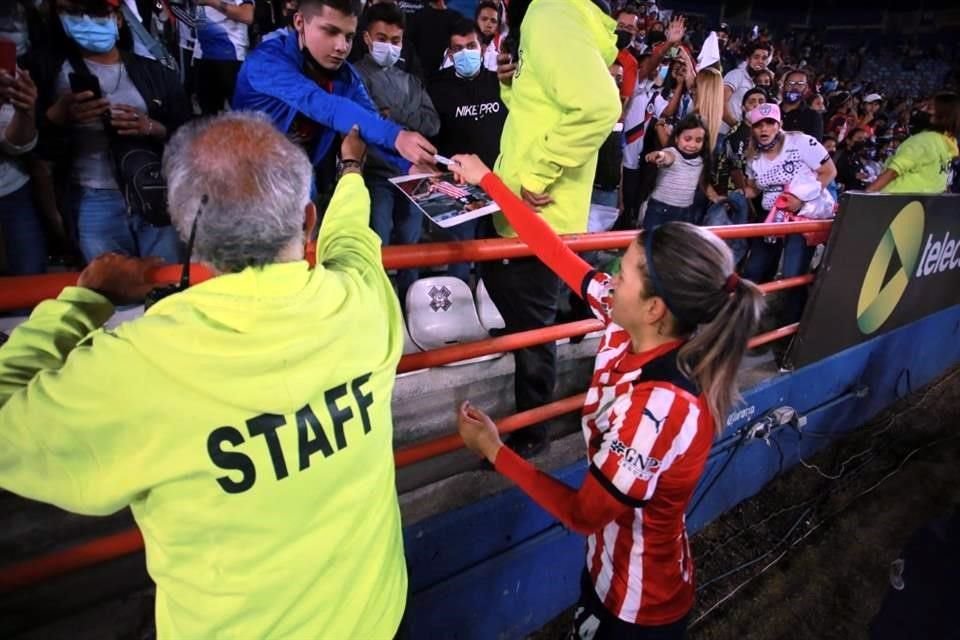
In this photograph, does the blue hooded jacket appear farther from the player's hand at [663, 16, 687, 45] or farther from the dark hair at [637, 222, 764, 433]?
the player's hand at [663, 16, 687, 45]

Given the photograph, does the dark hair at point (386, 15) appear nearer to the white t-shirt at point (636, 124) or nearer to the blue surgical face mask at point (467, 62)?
the blue surgical face mask at point (467, 62)

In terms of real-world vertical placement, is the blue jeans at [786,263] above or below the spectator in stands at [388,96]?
below

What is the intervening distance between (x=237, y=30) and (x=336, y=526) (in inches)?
138

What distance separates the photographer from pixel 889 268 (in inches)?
143

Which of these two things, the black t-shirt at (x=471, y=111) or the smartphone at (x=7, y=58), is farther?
the black t-shirt at (x=471, y=111)

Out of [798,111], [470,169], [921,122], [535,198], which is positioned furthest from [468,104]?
[921,122]

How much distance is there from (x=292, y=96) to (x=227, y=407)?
159 cm

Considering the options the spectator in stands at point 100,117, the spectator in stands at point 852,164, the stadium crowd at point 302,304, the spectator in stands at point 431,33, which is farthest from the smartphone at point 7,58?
the spectator in stands at point 852,164

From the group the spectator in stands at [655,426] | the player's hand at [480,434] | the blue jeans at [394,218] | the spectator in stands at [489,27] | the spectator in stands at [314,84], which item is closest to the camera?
the spectator in stands at [655,426]

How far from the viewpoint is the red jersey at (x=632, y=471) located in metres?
1.31

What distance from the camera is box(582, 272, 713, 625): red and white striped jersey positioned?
4.28 ft

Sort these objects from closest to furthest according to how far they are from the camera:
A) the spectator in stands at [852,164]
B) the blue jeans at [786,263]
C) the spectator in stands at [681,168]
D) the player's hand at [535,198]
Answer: the player's hand at [535,198], the blue jeans at [786,263], the spectator in stands at [681,168], the spectator in stands at [852,164]

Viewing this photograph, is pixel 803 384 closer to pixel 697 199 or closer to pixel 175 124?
pixel 697 199

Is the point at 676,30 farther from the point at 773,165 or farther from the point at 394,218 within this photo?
the point at 394,218
